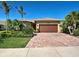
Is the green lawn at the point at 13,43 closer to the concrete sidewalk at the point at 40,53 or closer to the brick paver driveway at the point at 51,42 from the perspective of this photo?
the brick paver driveway at the point at 51,42

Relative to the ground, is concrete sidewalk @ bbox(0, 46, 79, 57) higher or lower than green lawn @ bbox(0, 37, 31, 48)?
higher

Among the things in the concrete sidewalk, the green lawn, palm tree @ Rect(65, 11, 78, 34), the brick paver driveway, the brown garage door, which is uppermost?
palm tree @ Rect(65, 11, 78, 34)

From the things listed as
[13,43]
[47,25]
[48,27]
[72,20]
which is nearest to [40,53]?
A: [13,43]

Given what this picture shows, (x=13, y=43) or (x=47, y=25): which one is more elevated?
(x=47, y=25)

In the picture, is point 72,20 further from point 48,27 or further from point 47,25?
point 47,25

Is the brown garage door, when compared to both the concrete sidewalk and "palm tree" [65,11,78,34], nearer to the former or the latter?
"palm tree" [65,11,78,34]

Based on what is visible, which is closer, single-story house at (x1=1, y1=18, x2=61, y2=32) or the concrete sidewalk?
the concrete sidewalk

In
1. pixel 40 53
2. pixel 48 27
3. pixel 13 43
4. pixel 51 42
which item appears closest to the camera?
pixel 40 53

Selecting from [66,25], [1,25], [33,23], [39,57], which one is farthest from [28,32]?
[1,25]

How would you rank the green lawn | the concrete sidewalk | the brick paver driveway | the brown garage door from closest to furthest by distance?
the concrete sidewalk, the green lawn, the brick paver driveway, the brown garage door

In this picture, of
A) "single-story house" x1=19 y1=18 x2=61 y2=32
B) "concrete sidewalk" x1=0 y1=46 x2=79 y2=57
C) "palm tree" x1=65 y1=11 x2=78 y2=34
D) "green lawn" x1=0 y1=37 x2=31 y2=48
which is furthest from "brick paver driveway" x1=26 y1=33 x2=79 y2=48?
"single-story house" x1=19 y1=18 x2=61 y2=32

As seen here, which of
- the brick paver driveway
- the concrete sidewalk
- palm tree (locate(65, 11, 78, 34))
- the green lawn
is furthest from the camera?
palm tree (locate(65, 11, 78, 34))

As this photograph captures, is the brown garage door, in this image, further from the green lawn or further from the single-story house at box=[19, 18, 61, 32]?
the green lawn

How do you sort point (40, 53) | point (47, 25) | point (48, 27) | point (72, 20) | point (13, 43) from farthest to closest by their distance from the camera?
point (47, 25) → point (48, 27) → point (72, 20) → point (13, 43) → point (40, 53)
